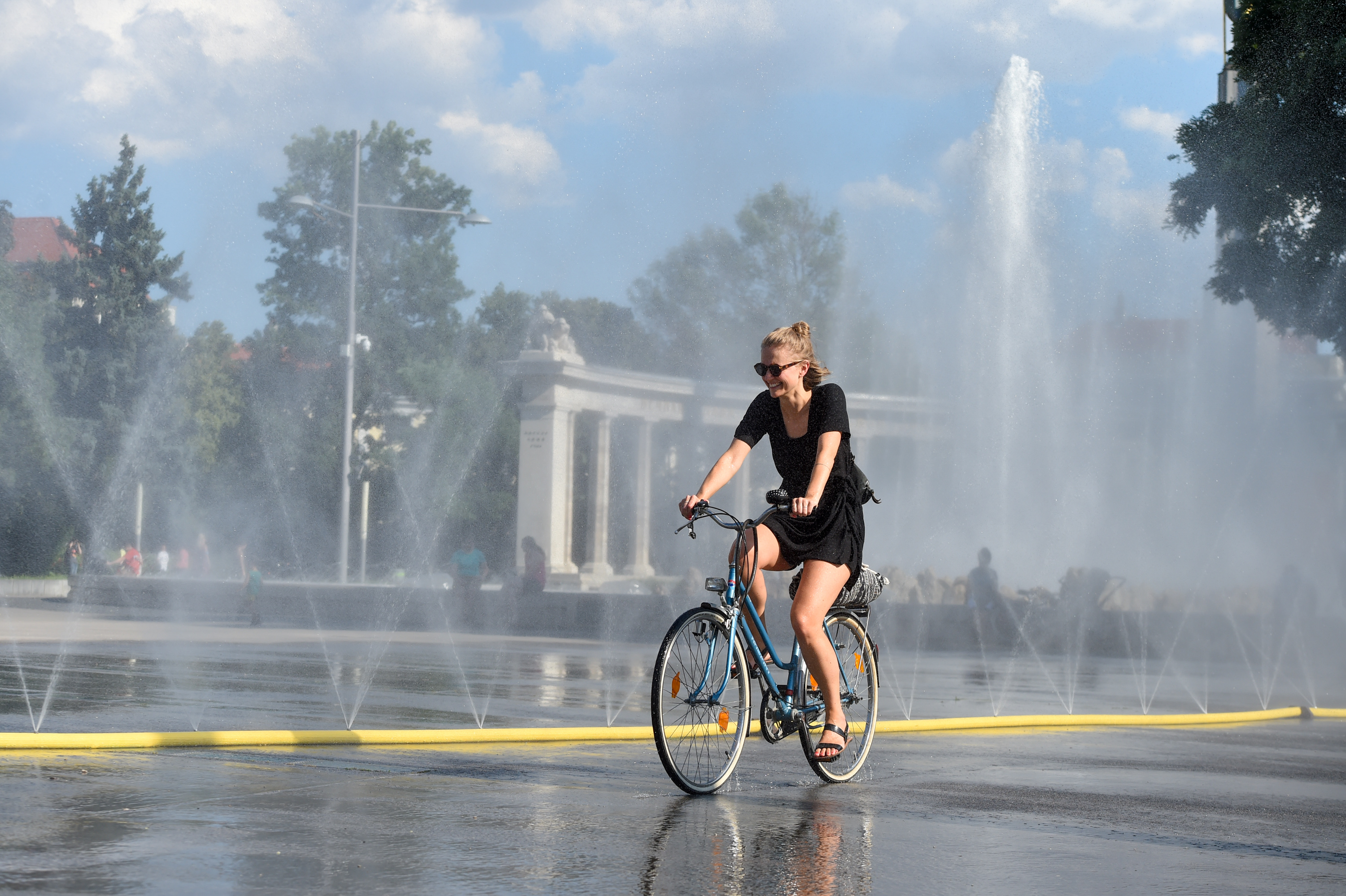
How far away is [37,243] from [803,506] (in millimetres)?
49651

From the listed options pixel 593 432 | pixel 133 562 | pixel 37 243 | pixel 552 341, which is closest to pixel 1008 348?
pixel 552 341

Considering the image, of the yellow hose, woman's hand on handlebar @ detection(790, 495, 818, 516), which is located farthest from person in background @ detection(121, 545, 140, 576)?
woman's hand on handlebar @ detection(790, 495, 818, 516)

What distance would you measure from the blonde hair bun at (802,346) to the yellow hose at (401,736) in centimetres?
130

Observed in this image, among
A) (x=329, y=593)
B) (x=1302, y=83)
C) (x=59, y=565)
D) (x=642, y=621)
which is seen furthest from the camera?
(x=59, y=565)

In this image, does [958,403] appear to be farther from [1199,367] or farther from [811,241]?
[811,241]

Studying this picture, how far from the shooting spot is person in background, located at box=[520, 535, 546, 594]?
24359mm

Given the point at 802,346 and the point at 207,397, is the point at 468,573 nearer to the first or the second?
the point at 802,346

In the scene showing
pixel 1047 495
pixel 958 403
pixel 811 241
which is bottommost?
pixel 1047 495

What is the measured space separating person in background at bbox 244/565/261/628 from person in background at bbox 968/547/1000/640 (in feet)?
33.2

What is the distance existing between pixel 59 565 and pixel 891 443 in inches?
1046

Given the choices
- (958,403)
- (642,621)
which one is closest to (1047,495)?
(958,403)

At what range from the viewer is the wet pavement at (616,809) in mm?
3947

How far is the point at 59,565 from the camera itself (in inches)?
1785

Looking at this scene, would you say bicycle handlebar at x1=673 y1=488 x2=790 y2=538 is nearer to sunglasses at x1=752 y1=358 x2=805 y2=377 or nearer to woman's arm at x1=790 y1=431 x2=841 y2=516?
woman's arm at x1=790 y1=431 x2=841 y2=516
